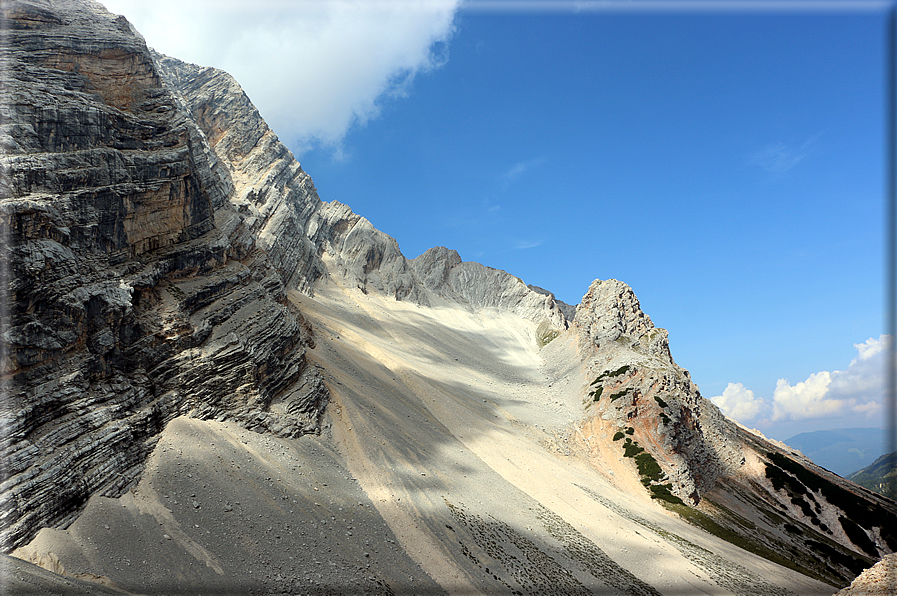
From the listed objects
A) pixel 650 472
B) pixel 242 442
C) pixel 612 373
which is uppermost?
pixel 612 373

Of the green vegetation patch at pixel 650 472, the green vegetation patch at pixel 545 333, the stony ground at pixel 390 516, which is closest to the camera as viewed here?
the stony ground at pixel 390 516

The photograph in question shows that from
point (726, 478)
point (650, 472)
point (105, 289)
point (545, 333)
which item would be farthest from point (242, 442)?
point (545, 333)

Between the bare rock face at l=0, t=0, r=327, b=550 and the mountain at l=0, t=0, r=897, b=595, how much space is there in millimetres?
142

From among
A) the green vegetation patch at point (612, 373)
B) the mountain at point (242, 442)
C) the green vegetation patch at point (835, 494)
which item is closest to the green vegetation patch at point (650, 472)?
the mountain at point (242, 442)

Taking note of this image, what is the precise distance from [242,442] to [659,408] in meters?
52.7

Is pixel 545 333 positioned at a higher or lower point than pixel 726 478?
higher

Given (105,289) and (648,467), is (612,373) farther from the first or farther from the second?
(105,289)

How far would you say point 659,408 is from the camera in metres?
61.5

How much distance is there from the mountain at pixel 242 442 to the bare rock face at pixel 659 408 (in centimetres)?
42

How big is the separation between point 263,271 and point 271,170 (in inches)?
2540

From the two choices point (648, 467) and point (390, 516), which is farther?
point (648, 467)

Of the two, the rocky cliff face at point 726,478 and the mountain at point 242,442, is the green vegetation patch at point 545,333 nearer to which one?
the rocky cliff face at point 726,478

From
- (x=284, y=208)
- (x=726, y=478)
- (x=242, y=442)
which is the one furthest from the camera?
(x=284, y=208)

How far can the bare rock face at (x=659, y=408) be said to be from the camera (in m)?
58.5
